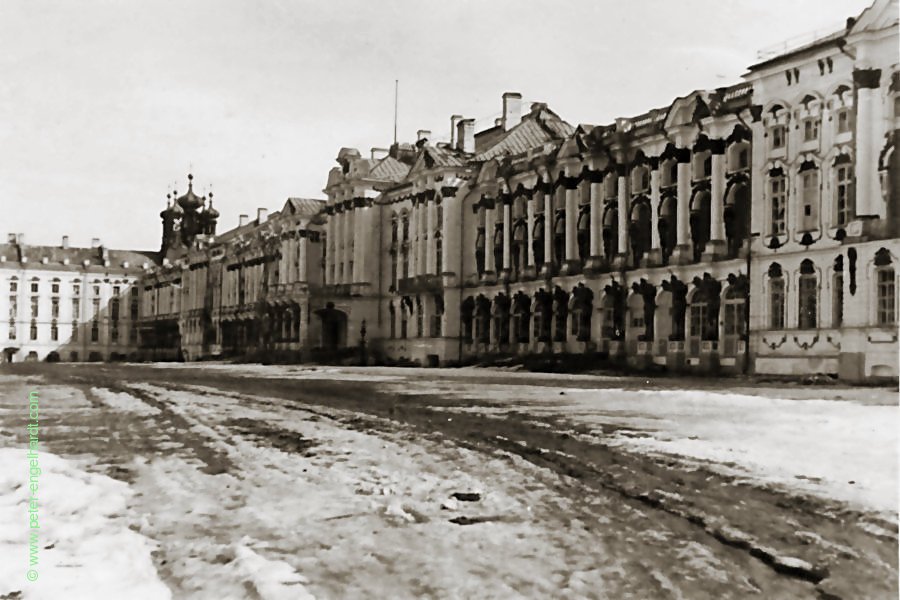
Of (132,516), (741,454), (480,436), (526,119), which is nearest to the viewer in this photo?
(132,516)

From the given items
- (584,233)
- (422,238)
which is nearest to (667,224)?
(584,233)

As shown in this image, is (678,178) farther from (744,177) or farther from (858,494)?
(858,494)

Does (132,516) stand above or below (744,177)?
below

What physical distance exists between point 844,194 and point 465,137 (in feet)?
103

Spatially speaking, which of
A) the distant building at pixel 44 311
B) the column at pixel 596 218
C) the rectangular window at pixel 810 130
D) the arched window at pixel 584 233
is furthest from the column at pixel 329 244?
the rectangular window at pixel 810 130

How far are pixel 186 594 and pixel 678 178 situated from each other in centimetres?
3117

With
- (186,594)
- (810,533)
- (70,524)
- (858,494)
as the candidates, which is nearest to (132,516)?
(70,524)

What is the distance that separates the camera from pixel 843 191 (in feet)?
82.6

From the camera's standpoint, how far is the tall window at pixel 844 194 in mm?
23859

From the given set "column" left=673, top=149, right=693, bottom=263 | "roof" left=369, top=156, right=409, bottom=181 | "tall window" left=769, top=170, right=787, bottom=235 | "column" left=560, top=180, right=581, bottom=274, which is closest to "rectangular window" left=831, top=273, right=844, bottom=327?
"tall window" left=769, top=170, right=787, bottom=235

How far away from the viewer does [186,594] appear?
559 centimetres

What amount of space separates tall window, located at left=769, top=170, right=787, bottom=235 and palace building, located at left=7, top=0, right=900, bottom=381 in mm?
53

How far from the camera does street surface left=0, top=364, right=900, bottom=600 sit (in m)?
5.84

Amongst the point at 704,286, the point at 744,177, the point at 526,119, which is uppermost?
the point at 526,119
